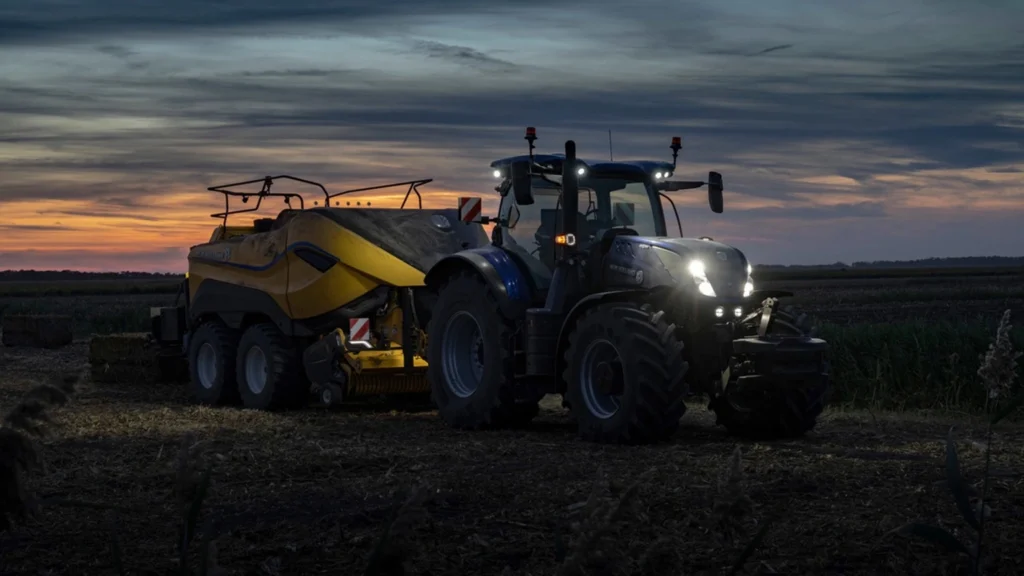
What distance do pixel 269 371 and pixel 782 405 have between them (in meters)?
6.78

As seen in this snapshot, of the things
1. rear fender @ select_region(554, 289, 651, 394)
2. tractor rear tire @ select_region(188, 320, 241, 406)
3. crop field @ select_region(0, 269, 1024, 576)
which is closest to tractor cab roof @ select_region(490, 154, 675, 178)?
rear fender @ select_region(554, 289, 651, 394)

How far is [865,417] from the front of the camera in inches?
563

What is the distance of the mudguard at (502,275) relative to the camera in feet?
41.3

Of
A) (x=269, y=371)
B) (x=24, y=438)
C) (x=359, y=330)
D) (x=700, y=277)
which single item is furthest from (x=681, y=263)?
(x=24, y=438)

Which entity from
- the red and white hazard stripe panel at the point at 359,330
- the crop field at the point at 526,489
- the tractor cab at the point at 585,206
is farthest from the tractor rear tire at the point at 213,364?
the tractor cab at the point at 585,206

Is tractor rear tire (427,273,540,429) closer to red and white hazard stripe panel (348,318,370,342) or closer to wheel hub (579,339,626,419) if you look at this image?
wheel hub (579,339,626,419)

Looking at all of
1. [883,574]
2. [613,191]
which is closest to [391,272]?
[613,191]

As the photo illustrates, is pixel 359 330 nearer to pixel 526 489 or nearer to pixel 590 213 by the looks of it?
pixel 590 213

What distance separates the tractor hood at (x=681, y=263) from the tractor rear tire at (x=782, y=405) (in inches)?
15.5

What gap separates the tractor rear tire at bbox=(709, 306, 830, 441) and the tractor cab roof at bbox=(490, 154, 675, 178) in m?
2.08

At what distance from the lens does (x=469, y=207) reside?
14.5m

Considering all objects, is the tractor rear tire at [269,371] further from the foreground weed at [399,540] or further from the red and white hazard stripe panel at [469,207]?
the foreground weed at [399,540]

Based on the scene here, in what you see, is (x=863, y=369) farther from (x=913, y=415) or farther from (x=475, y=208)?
(x=475, y=208)

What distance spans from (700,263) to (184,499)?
9.28m
